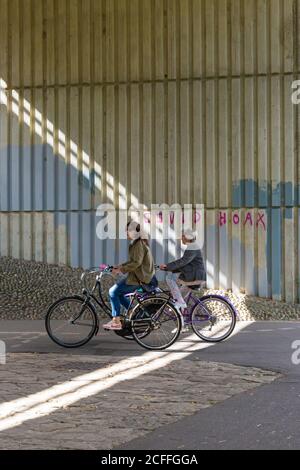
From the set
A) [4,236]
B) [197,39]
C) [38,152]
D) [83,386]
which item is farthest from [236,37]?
[83,386]

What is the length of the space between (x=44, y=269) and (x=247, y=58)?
698 cm

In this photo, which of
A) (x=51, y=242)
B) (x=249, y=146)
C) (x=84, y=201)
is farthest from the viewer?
(x=51, y=242)

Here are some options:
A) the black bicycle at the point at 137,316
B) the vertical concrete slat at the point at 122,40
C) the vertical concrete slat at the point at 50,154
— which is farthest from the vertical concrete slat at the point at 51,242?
the black bicycle at the point at 137,316

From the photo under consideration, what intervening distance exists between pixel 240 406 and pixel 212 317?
4.28m

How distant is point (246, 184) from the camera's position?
1905 cm

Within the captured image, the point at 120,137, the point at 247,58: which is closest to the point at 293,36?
the point at 247,58

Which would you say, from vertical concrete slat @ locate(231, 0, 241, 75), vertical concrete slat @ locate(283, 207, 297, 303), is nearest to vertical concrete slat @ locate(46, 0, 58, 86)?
vertical concrete slat @ locate(231, 0, 241, 75)

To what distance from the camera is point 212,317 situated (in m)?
12.0

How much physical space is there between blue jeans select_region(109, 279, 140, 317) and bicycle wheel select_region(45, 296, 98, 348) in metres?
0.32

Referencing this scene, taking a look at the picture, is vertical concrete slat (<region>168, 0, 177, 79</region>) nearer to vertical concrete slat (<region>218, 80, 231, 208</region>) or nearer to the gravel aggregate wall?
vertical concrete slat (<region>218, 80, 231, 208</region>)

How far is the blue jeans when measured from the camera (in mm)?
11500

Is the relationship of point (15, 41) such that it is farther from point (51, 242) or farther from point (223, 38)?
point (223, 38)
